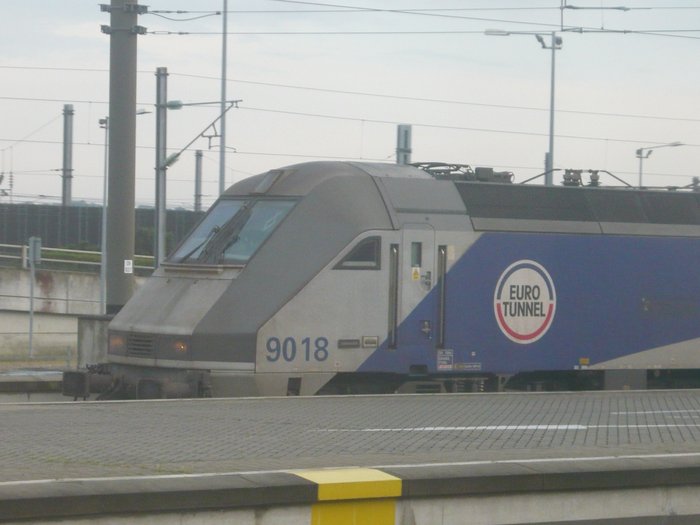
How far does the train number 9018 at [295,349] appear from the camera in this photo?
1557cm

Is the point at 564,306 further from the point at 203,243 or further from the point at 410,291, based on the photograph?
the point at 203,243

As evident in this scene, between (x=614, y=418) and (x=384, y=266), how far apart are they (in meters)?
4.52

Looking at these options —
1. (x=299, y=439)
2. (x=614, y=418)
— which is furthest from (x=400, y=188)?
Answer: (x=299, y=439)

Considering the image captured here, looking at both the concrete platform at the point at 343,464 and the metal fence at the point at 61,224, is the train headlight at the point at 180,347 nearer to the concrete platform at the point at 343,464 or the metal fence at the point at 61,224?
the concrete platform at the point at 343,464

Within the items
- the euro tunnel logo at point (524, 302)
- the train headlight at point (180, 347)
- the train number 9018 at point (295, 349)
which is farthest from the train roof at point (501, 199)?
the train headlight at point (180, 347)

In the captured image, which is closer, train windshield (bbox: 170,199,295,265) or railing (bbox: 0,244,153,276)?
train windshield (bbox: 170,199,295,265)

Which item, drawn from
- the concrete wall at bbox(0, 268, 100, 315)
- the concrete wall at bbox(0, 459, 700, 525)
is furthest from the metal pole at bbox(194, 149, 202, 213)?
the concrete wall at bbox(0, 459, 700, 525)

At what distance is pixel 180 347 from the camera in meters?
15.6

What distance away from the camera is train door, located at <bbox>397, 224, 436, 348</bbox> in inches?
650

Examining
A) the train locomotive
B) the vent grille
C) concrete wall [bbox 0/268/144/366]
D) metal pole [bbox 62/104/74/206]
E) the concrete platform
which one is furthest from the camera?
metal pole [bbox 62/104/74/206]

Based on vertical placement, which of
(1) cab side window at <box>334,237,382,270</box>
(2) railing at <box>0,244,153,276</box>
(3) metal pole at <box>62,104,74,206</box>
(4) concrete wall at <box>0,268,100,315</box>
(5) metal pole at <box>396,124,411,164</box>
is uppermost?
(3) metal pole at <box>62,104,74,206</box>

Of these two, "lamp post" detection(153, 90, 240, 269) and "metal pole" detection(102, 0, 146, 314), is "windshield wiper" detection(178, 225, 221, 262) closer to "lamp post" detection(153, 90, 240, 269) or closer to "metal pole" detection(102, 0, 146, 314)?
"metal pole" detection(102, 0, 146, 314)

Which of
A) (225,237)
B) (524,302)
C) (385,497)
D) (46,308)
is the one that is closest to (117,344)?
(225,237)

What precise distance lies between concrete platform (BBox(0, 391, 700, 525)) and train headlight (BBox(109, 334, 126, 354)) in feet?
11.9
